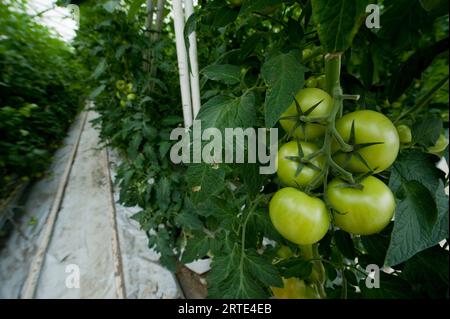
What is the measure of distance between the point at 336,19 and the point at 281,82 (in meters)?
0.07

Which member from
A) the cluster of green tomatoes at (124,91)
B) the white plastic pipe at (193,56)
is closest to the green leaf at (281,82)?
the white plastic pipe at (193,56)

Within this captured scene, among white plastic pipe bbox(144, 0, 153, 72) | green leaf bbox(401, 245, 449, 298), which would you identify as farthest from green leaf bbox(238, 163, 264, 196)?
white plastic pipe bbox(144, 0, 153, 72)

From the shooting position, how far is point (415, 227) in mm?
259

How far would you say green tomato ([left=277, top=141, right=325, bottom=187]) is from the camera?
0.27m

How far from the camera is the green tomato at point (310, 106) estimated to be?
268mm

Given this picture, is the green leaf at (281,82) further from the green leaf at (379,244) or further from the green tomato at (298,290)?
the green tomato at (298,290)

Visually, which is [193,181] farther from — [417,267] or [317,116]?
[417,267]

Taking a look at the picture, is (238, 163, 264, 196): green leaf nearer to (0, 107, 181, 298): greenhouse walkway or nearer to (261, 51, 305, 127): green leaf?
(261, 51, 305, 127): green leaf

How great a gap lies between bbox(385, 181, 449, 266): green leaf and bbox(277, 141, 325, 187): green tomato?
9 cm

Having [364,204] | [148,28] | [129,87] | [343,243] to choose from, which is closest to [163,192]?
[129,87]

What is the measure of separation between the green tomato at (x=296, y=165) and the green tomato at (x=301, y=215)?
1 cm

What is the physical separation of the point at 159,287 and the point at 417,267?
1093 mm

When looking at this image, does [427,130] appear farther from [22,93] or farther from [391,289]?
[22,93]
